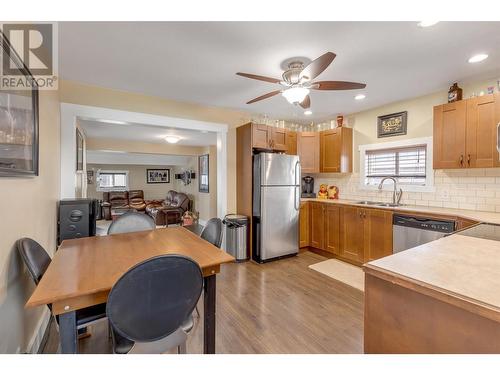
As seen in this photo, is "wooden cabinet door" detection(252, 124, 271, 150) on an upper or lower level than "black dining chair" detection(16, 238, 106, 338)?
upper

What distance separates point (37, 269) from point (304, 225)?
3.51 meters

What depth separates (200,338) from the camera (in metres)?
1.88

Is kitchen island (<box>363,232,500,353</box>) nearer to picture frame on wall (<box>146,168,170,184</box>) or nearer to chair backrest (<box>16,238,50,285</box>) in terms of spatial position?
chair backrest (<box>16,238,50,285</box>)

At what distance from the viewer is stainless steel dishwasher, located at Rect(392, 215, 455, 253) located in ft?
8.50

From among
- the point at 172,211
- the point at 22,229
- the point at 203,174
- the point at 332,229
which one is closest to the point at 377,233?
the point at 332,229

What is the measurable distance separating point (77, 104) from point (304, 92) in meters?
2.66

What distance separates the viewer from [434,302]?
0.92m

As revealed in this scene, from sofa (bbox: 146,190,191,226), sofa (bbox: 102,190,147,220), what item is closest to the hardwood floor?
sofa (bbox: 146,190,191,226)

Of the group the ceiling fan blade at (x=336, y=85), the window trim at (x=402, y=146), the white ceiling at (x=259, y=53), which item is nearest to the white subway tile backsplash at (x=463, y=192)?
the window trim at (x=402, y=146)

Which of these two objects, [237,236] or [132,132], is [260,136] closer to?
[237,236]

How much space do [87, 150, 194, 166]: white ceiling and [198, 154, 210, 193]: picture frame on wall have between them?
1.13m

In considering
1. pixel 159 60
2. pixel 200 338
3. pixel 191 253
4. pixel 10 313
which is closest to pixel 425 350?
pixel 191 253

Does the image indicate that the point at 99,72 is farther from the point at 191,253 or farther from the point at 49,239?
the point at 191,253

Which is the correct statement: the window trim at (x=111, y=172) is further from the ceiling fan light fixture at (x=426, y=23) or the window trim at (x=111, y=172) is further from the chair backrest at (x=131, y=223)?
the ceiling fan light fixture at (x=426, y=23)
